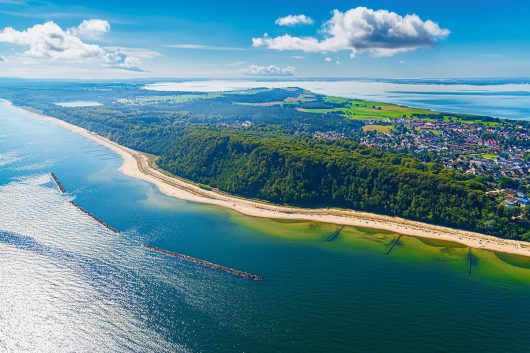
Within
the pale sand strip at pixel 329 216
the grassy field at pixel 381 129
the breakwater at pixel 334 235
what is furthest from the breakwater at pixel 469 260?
the grassy field at pixel 381 129

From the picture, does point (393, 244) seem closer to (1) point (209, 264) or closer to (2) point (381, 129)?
(1) point (209, 264)

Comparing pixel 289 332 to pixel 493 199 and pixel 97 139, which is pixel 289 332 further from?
pixel 97 139

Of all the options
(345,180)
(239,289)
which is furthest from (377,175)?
(239,289)

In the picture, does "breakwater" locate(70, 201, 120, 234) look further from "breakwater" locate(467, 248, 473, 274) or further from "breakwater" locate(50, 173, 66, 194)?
"breakwater" locate(467, 248, 473, 274)

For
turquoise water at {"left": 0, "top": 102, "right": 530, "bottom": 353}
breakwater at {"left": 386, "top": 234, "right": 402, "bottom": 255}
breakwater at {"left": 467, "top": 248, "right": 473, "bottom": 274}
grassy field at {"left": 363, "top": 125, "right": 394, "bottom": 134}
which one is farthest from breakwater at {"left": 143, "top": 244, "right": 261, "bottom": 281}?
grassy field at {"left": 363, "top": 125, "right": 394, "bottom": 134}

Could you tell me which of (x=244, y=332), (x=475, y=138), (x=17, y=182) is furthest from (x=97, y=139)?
(x=475, y=138)

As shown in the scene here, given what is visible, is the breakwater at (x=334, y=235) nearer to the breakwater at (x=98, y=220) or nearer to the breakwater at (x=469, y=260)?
the breakwater at (x=469, y=260)

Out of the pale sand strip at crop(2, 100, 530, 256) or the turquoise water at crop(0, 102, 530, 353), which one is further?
the pale sand strip at crop(2, 100, 530, 256)
